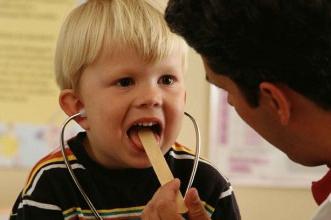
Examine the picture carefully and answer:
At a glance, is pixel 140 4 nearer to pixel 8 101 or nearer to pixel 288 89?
pixel 288 89

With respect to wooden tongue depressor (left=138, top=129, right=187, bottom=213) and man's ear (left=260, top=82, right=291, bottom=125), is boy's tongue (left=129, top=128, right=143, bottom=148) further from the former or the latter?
man's ear (left=260, top=82, right=291, bottom=125)

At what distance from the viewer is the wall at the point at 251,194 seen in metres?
1.92

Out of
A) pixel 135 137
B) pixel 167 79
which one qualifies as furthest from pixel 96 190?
pixel 167 79

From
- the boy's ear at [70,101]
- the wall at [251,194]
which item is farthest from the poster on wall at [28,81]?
the boy's ear at [70,101]

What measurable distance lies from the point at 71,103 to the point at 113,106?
14 cm

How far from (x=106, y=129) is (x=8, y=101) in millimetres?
1060

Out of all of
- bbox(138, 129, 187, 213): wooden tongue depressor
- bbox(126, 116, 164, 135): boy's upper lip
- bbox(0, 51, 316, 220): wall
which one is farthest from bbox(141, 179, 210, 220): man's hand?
bbox(0, 51, 316, 220): wall

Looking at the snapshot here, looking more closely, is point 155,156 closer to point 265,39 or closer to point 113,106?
point 113,106

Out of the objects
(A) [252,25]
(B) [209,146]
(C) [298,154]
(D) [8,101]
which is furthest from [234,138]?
(A) [252,25]

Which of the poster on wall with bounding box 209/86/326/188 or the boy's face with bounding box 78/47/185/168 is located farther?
the poster on wall with bounding box 209/86/326/188

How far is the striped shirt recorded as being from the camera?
111 cm

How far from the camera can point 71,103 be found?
117 cm

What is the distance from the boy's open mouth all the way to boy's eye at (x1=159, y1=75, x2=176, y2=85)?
9 cm

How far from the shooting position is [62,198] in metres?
1.12
